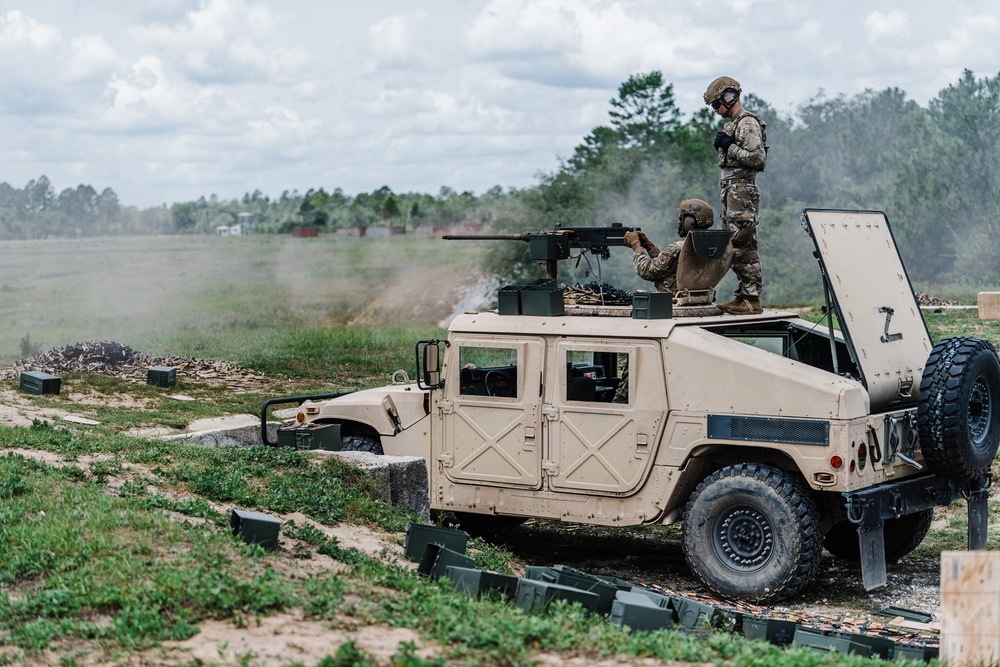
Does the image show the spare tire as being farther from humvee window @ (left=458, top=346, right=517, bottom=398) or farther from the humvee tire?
humvee window @ (left=458, top=346, right=517, bottom=398)

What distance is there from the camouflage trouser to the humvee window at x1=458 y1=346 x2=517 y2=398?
6.70 ft

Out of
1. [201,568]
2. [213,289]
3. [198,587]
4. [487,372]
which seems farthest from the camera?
[213,289]

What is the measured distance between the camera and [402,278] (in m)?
53.2

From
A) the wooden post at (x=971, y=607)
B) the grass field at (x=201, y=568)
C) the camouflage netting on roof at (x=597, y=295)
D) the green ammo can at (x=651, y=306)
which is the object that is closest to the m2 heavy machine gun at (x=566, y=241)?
the camouflage netting on roof at (x=597, y=295)

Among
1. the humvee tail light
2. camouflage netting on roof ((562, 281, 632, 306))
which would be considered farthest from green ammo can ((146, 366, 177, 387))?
the humvee tail light

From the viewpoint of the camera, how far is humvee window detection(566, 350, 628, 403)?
9.38 m

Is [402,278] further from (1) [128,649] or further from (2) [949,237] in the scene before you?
(1) [128,649]

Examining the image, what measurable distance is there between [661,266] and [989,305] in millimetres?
15115

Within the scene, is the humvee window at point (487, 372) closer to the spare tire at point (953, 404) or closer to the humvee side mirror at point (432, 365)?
the humvee side mirror at point (432, 365)

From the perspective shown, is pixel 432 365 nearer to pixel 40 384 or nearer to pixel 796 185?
pixel 40 384

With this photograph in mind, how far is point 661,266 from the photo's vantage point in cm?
1012

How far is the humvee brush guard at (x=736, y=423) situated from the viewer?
8516 millimetres

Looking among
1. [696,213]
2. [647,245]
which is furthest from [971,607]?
[647,245]

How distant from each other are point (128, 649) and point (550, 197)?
41.4 m
